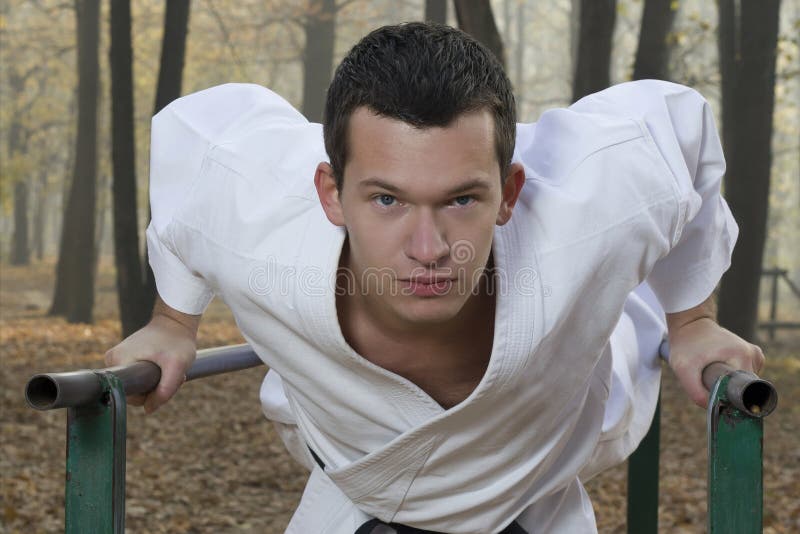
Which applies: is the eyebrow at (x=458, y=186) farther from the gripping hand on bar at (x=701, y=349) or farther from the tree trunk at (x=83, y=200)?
the tree trunk at (x=83, y=200)

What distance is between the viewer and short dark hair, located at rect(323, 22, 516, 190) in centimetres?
165

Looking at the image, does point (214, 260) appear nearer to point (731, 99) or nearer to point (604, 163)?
point (604, 163)

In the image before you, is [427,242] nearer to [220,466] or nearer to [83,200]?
[220,466]

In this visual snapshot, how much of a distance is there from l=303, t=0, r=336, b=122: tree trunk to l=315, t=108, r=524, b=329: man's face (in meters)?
15.0

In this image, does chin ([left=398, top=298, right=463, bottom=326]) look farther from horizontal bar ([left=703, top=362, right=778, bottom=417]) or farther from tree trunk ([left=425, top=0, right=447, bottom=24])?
tree trunk ([left=425, top=0, right=447, bottom=24])

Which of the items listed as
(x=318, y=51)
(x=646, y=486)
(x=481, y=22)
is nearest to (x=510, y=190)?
(x=646, y=486)

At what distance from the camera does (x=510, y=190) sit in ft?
6.12

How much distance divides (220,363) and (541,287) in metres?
0.92

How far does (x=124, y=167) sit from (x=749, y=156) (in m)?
5.66

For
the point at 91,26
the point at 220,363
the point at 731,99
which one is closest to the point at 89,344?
the point at 91,26

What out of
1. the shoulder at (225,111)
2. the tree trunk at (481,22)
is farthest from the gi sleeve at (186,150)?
the tree trunk at (481,22)

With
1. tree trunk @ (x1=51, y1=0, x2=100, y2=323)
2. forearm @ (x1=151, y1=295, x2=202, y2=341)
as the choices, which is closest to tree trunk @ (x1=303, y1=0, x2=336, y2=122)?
tree trunk @ (x1=51, y1=0, x2=100, y2=323)

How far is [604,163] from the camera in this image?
192 centimetres

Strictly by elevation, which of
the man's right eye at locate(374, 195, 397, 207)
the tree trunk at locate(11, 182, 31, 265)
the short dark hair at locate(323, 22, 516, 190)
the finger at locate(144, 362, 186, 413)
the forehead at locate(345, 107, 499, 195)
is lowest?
the tree trunk at locate(11, 182, 31, 265)
